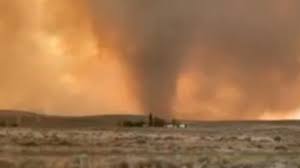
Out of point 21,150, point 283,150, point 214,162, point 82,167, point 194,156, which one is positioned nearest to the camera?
point 82,167

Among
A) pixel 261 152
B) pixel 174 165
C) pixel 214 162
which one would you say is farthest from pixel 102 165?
pixel 261 152

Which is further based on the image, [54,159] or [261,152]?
[261,152]

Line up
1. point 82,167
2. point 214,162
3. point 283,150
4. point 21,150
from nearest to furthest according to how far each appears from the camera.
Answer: point 82,167 → point 214,162 → point 21,150 → point 283,150

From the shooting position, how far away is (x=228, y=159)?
180 ft

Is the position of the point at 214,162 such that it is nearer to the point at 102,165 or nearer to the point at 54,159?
the point at 102,165

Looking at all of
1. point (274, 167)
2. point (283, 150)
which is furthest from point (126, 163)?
point (283, 150)

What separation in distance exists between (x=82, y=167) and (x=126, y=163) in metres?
3.93

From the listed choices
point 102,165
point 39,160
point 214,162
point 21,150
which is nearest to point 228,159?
point 214,162

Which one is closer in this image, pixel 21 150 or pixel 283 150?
pixel 21 150

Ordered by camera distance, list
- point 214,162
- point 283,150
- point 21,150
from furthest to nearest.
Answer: point 283,150
point 21,150
point 214,162

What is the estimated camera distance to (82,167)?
1962 inches

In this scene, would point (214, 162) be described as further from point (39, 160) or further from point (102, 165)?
point (39, 160)

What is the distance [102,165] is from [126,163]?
190cm

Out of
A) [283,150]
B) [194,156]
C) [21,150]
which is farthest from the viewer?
[283,150]
